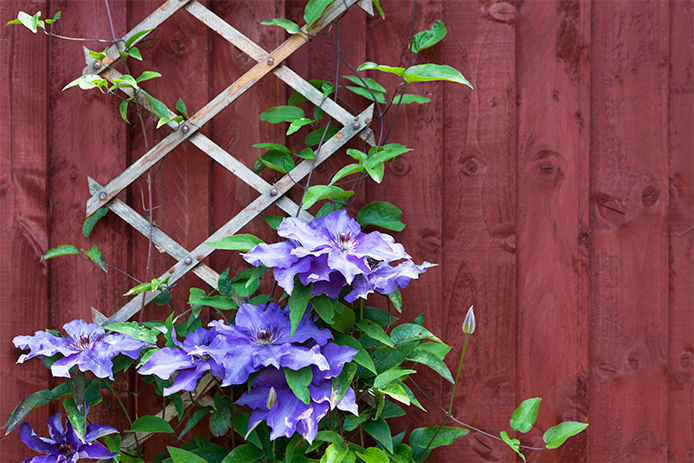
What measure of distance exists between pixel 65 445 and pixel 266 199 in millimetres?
592

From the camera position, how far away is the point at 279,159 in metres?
1.09

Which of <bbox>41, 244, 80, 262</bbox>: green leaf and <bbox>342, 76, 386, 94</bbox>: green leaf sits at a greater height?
<bbox>342, 76, 386, 94</bbox>: green leaf

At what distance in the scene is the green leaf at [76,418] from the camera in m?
0.94

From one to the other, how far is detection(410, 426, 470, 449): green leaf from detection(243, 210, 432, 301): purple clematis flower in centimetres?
32

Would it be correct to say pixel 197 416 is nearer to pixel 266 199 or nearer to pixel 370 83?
pixel 266 199

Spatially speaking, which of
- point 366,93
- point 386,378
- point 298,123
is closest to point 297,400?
point 386,378

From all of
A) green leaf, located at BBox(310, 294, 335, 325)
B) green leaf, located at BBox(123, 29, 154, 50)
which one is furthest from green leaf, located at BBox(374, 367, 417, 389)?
green leaf, located at BBox(123, 29, 154, 50)

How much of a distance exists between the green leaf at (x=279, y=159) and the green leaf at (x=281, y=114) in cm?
6

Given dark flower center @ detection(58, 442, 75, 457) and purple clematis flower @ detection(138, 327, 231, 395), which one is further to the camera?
dark flower center @ detection(58, 442, 75, 457)

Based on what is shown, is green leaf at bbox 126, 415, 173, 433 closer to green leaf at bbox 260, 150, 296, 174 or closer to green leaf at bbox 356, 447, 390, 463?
green leaf at bbox 356, 447, 390, 463

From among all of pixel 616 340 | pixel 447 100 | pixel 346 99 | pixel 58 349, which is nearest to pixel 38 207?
pixel 58 349

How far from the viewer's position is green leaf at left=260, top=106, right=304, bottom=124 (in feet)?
3.56

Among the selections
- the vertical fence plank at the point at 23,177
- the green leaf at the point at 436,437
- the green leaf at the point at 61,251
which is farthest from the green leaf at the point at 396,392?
the vertical fence plank at the point at 23,177

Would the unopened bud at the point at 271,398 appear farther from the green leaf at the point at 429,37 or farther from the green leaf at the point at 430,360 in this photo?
the green leaf at the point at 429,37
